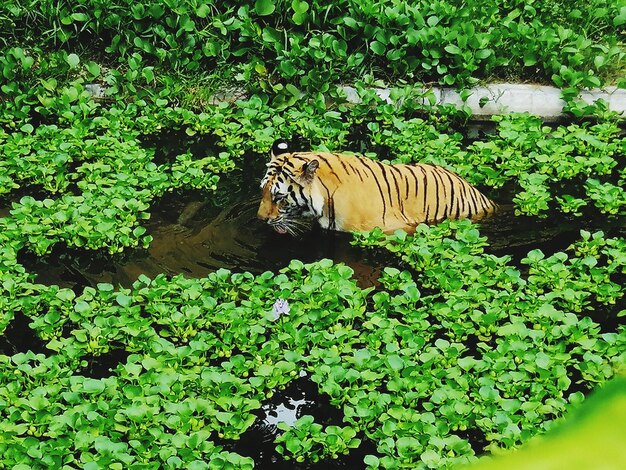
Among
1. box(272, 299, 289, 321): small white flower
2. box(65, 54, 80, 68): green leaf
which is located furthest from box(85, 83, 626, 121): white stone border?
box(272, 299, 289, 321): small white flower

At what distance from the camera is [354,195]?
5312 mm

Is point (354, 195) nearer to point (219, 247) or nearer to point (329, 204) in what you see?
point (329, 204)

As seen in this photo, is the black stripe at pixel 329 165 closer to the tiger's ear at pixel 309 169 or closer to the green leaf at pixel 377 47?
the tiger's ear at pixel 309 169

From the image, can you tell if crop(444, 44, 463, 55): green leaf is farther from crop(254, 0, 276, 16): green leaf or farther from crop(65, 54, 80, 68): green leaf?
crop(65, 54, 80, 68): green leaf

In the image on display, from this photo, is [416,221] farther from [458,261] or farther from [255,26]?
[255,26]

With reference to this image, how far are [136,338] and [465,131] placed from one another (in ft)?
A: 12.6

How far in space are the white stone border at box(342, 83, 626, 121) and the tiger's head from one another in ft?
7.20

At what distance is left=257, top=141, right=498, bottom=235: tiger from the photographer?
5277 millimetres

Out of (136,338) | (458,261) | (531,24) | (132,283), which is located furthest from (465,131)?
(136,338)

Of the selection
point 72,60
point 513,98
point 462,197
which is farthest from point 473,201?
point 72,60

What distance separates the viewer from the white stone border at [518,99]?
7.26 m

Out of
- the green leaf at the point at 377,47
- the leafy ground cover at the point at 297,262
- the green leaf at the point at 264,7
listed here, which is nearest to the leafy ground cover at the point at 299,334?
the leafy ground cover at the point at 297,262

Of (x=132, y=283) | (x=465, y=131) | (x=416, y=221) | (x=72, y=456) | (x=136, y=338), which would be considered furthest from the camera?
(x=465, y=131)

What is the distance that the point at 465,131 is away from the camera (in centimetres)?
714
